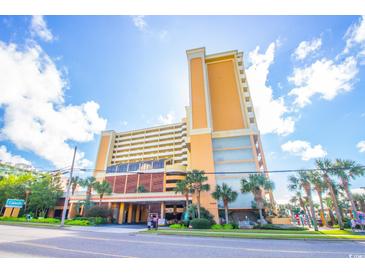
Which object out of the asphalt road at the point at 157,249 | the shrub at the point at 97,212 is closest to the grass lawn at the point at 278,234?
Result: the asphalt road at the point at 157,249

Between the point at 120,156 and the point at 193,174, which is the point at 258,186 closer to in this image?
the point at 193,174

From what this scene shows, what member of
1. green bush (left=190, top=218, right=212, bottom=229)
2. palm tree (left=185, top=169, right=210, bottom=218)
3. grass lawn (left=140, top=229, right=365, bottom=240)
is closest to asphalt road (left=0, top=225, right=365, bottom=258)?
grass lawn (left=140, top=229, right=365, bottom=240)

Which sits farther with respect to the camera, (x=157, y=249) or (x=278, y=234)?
(x=278, y=234)

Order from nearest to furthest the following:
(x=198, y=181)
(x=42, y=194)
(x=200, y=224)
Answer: (x=200, y=224) → (x=198, y=181) → (x=42, y=194)

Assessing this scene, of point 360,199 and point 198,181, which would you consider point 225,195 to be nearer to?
point 198,181

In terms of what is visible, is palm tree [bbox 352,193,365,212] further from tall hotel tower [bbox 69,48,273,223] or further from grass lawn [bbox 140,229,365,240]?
grass lawn [bbox 140,229,365,240]

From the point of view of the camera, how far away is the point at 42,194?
3872cm

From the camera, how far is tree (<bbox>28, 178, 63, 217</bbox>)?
38594mm

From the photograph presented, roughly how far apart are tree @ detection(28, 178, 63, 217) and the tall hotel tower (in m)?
4.84

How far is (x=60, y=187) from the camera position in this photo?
4566 centimetres

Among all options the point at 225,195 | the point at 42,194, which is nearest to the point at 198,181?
the point at 225,195

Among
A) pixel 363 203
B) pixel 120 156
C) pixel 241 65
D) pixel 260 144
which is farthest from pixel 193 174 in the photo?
pixel 120 156

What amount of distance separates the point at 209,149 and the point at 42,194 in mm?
38239

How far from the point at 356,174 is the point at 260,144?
56.6 ft
